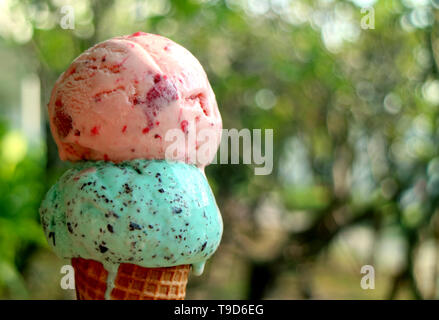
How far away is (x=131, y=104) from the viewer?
1771 millimetres

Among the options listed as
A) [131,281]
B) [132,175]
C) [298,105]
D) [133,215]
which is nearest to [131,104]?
[132,175]

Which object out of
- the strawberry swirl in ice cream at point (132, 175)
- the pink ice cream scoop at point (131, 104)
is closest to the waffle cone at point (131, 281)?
the strawberry swirl in ice cream at point (132, 175)

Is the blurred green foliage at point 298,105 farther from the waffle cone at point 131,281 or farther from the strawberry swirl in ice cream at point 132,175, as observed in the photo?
the waffle cone at point 131,281

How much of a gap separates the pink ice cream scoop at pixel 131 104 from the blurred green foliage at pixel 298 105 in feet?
5.97

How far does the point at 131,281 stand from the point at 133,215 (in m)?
0.28

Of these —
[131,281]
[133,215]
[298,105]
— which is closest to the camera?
[133,215]

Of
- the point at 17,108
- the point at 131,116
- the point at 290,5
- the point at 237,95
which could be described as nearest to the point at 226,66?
the point at 237,95

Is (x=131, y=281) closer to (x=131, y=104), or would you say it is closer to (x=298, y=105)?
(x=131, y=104)

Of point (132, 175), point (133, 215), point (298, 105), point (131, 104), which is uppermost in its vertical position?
point (298, 105)

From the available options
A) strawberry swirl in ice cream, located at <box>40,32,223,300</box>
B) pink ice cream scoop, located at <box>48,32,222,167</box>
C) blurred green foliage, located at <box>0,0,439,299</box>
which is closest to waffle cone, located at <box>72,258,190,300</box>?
strawberry swirl in ice cream, located at <box>40,32,223,300</box>

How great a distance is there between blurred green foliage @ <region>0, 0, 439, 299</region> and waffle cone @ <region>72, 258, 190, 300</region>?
2.25 meters

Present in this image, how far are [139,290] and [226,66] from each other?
380 centimetres
